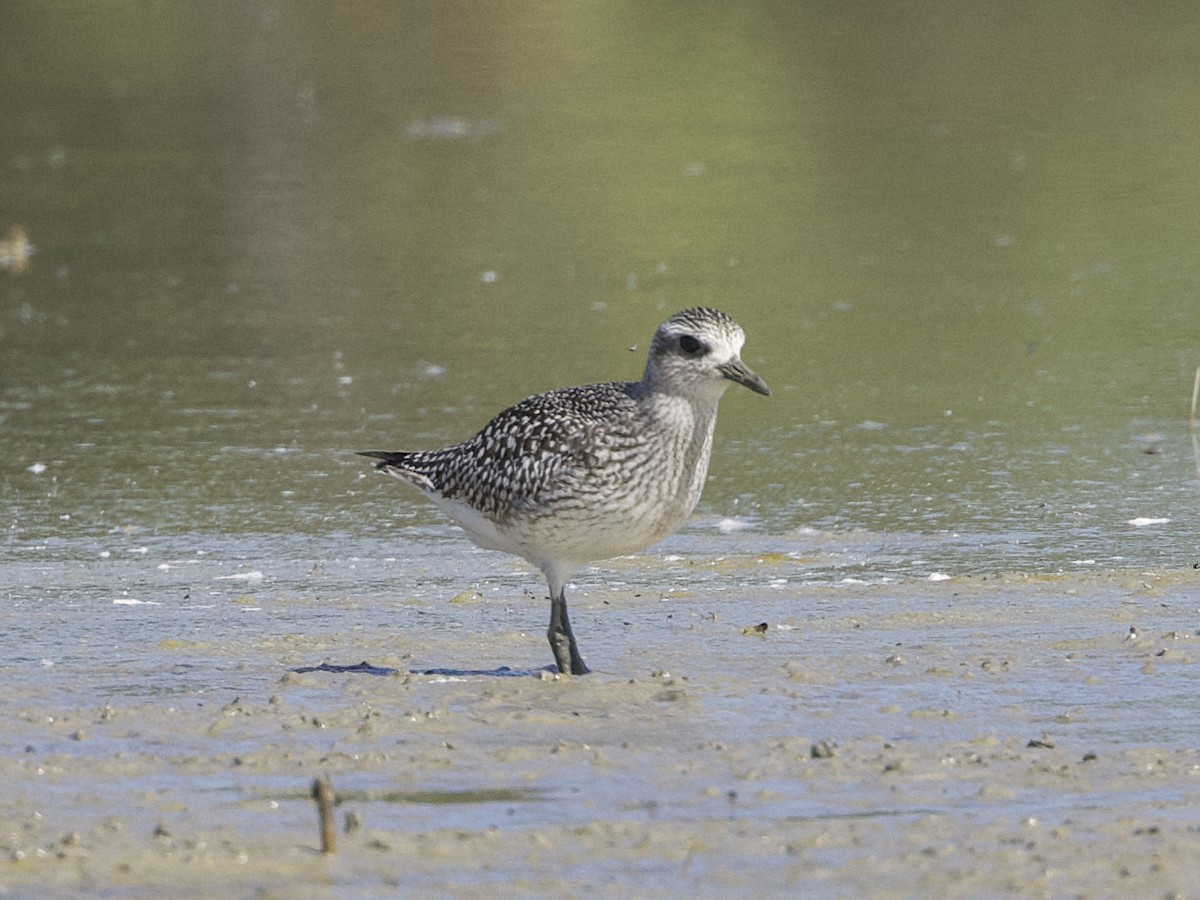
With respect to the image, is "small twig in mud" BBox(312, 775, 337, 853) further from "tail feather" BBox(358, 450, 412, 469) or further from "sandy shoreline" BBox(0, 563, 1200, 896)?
"tail feather" BBox(358, 450, 412, 469)

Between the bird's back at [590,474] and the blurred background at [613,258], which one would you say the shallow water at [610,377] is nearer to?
the blurred background at [613,258]

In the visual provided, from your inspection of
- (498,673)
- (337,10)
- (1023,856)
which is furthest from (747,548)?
(337,10)

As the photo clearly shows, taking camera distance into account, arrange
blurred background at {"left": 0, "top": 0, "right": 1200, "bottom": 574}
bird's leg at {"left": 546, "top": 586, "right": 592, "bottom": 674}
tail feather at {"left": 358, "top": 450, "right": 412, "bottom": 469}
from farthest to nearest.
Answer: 1. blurred background at {"left": 0, "top": 0, "right": 1200, "bottom": 574}
2. tail feather at {"left": 358, "top": 450, "right": 412, "bottom": 469}
3. bird's leg at {"left": 546, "top": 586, "right": 592, "bottom": 674}

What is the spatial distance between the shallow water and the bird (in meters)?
0.39

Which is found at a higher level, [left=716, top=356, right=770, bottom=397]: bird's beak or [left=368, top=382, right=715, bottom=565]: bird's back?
[left=716, top=356, right=770, bottom=397]: bird's beak

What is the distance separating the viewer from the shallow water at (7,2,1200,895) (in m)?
5.27

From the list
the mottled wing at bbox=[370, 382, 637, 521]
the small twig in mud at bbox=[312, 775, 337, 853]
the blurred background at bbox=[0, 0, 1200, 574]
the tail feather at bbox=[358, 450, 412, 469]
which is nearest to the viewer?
the small twig in mud at bbox=[312, 775, 337, 853]

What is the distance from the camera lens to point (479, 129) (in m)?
18.4

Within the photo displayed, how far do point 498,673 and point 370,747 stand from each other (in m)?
1.02

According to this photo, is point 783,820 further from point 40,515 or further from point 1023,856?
point 40,515

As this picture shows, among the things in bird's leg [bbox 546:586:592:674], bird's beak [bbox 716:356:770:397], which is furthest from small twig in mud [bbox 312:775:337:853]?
bird's beak [bbox 716:356:770:397]

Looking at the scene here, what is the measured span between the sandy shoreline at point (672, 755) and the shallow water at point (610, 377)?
0.02 meters

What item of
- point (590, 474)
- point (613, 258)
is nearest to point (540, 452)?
point (590, 474)

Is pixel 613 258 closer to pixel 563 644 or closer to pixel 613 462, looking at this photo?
pixel 613 462
